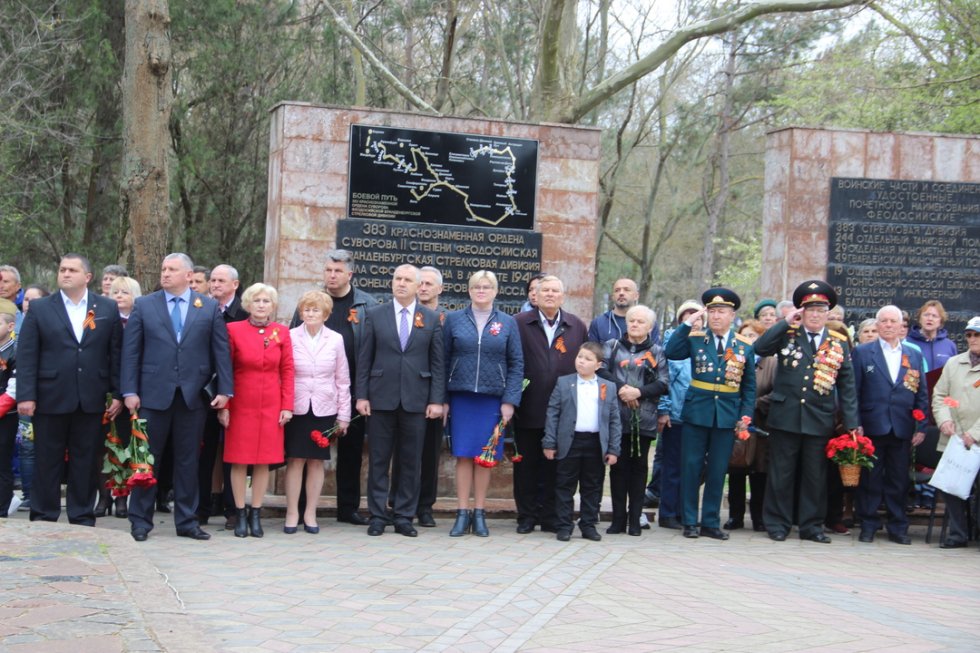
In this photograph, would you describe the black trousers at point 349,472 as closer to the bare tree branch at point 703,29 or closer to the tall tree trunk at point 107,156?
the bare tree branch at point 703,29

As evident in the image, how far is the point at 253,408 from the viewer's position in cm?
823

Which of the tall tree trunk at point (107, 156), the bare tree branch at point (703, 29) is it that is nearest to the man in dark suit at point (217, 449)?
the bare tree branch at point (703, 29)

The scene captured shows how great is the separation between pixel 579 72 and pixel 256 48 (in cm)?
1112

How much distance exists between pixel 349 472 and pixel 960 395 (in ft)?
16.0

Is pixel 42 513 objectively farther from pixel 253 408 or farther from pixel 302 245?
pixel 302 245

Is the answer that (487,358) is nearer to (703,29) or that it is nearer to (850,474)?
(850,474)

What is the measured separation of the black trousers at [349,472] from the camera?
9.00 m

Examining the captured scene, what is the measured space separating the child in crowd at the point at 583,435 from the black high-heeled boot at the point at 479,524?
538mm

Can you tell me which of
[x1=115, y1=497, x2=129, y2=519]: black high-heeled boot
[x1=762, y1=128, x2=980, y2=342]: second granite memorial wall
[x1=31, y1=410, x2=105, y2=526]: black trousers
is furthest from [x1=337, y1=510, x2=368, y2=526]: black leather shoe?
[x1=762, y1=128, x2=980, y2=342]: second granite memorial wall

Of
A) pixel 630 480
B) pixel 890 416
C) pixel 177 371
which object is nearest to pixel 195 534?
pixel 177 371

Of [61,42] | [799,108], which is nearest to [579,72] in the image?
[799,108]

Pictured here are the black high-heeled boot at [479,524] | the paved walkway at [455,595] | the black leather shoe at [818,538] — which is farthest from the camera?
the black leather shoe at [818,538]

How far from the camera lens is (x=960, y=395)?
9.41 meters

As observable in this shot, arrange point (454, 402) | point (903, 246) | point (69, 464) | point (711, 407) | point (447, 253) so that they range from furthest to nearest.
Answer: point (903, 246) < point (447, 253) < point (711, 407) < point (454, 402) < point (69, 464)
